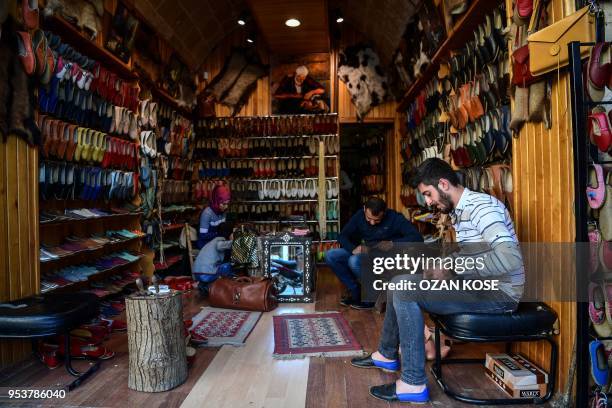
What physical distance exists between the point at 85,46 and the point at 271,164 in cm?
399

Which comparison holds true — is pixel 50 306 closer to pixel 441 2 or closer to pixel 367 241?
pixel 367 241

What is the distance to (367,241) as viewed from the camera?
15.2ft

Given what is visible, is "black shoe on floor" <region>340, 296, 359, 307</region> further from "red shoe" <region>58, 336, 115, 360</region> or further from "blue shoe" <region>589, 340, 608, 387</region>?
"blue shoe" <region>589, 340, 608, 387</region>

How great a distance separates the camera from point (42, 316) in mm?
2516

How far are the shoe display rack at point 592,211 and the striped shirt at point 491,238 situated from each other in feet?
1.03

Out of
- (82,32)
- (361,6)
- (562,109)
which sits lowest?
(562,109)

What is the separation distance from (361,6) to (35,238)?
5.70 meters

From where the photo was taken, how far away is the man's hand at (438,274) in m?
2.45

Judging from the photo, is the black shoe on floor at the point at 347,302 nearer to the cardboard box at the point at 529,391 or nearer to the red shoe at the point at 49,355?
the cardboard box at the point at 529,391

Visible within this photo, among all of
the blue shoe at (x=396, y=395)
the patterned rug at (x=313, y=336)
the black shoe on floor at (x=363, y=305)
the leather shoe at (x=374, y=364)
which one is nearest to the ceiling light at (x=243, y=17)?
the black shoe on floor at (x=363, y=305)

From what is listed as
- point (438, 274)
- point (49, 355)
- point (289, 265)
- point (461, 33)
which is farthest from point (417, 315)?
point (461, 33)

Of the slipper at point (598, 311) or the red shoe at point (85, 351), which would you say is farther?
the red shoe at point (85, 351)

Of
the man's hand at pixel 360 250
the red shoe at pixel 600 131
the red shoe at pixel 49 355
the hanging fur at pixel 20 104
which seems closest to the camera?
the red shoe at pixel 600 131

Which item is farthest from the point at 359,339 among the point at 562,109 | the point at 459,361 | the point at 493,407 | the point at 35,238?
the point at 35,238
